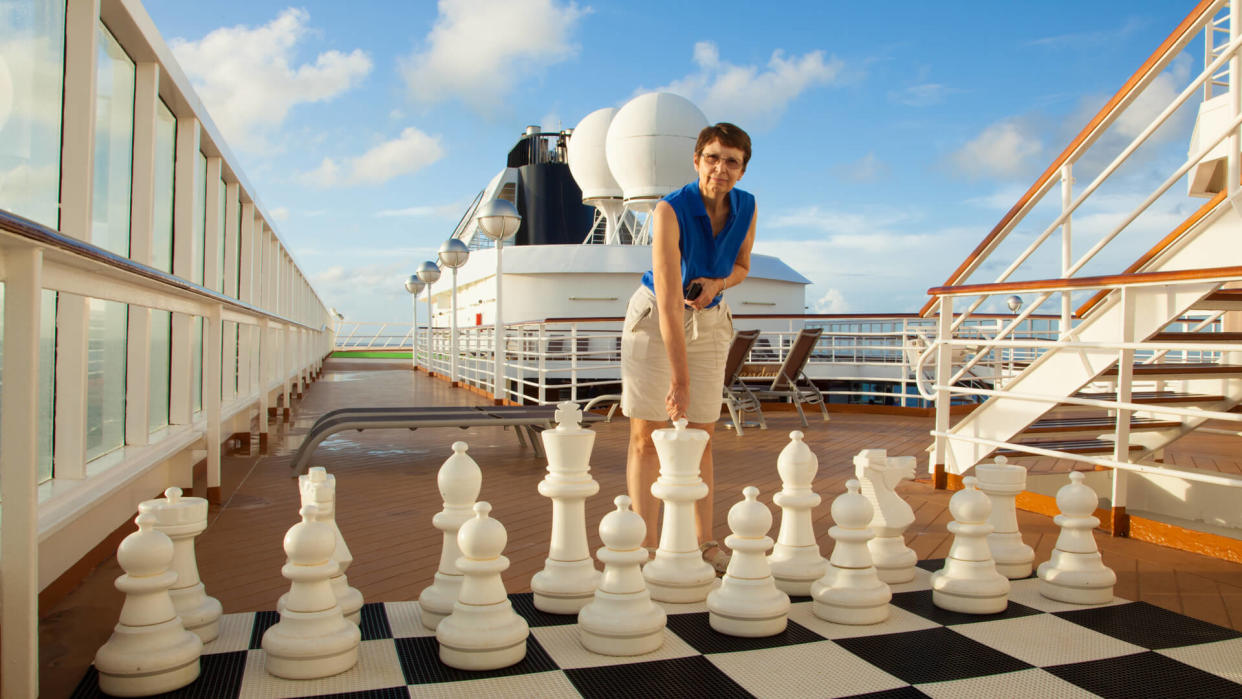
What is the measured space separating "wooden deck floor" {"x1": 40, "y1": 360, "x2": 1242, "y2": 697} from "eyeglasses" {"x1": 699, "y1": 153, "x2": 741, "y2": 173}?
1.21 m

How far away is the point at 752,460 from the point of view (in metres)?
4.80

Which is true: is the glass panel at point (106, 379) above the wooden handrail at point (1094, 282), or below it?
below

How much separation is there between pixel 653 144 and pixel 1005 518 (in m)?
15.1

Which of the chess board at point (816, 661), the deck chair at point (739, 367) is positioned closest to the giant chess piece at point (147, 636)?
the chess board at point (816, 661)

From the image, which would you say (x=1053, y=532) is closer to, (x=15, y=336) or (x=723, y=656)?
(x=723, y=656)

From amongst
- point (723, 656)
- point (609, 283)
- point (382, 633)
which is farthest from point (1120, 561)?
point (609, 283)

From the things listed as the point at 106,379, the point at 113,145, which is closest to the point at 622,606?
the point at 106,379

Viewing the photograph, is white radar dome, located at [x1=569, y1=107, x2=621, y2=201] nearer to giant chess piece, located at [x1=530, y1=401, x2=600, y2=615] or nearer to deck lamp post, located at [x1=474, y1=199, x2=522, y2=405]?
deck lamp post, located at [x1=474, y1=199, x2=522, y2=405]

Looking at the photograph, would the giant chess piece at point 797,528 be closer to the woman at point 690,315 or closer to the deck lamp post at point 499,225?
the woman at point 690,315

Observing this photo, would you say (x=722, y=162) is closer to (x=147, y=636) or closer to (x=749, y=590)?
(x=749, y=590)

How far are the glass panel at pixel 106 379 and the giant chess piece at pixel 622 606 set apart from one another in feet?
6.66

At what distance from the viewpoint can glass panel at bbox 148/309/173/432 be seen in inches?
156

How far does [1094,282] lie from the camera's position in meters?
2.90

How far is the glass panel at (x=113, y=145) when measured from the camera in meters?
3.04
